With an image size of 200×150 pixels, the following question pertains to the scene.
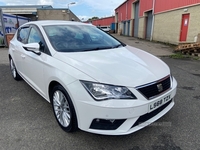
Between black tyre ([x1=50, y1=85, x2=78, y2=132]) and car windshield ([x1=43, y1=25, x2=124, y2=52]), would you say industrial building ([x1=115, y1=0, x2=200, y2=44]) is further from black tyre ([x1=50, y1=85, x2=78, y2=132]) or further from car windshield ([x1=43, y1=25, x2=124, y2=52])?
black tyre ([x1=50, y1=85, x2=78, y2=132])

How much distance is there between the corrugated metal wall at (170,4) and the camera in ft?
37.2

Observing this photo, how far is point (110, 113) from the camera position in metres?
1.82

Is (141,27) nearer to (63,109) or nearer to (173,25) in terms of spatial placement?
(173,25)

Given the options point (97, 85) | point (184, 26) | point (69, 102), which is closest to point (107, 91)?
point (97, 85)

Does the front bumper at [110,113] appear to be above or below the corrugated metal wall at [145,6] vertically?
below

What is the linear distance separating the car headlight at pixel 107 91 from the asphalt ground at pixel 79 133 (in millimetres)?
734

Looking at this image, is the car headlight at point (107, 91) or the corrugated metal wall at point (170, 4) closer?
the car headlight at point (107, 91)

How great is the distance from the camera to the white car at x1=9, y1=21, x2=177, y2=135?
1866mm

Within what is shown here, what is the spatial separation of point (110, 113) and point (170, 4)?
48.0 ft

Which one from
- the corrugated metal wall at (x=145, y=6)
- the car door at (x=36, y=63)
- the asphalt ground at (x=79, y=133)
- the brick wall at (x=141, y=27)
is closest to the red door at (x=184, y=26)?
the corrugated metal wall at (x=145, y=6)

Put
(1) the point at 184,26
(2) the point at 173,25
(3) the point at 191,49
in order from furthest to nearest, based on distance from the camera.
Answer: (2) the point at 173,25 < (1) the point at 184,26 < (3) the point at 191,49

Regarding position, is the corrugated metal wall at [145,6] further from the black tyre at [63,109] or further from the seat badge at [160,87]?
the black tyre at [63,109]

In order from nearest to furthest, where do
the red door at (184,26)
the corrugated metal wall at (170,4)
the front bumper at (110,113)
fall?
1. the front bumper at (110,113)
2. the corrugated metal wall at (170,4)
3. the red door at (184,26)

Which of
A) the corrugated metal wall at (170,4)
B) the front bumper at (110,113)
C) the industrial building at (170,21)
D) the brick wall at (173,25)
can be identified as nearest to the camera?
the front bumper at (110,113)
